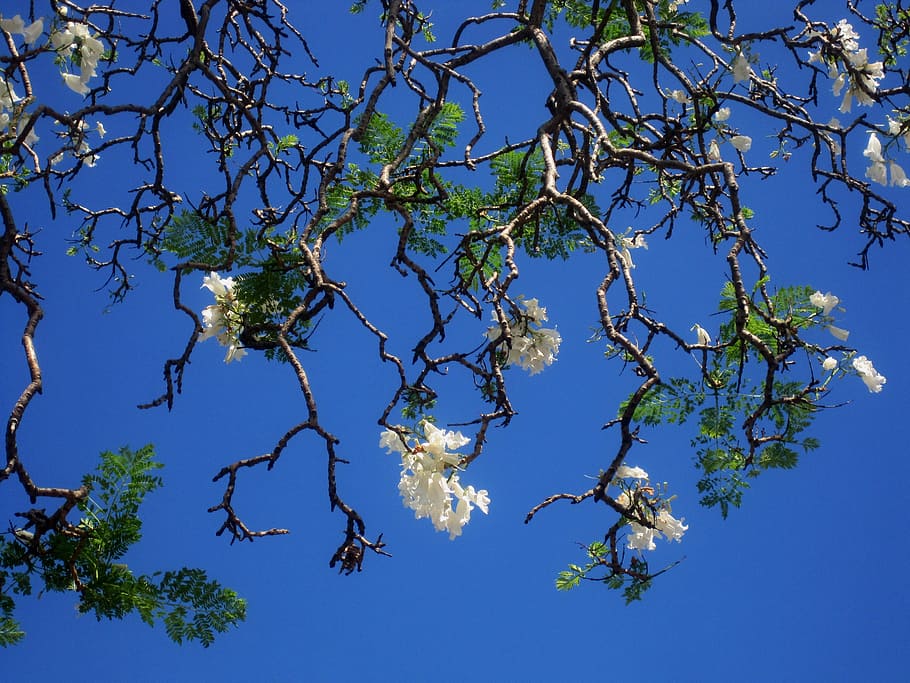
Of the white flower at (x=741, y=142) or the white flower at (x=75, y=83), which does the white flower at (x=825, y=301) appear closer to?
the white flower at (x=741, y=142)

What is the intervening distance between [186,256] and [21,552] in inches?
44.5

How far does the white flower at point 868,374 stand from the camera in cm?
294

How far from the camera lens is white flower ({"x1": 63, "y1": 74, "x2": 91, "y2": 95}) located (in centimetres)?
295

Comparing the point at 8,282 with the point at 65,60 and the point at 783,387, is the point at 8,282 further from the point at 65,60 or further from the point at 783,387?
the point at 783,387

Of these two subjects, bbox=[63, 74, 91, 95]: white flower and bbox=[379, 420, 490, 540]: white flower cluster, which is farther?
bbox=[63, 74, 91, 95]: white flower

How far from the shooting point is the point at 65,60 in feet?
11.2

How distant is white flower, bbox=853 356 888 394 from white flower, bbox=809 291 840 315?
208 millimetres

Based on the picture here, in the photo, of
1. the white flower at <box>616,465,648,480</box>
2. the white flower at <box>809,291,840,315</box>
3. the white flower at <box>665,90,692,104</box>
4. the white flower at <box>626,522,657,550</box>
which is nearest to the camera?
the white flower at <box>616,465,648,480</box>

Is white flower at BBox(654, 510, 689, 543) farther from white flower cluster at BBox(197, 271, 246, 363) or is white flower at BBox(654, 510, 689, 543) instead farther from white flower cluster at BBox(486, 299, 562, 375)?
white flower cluster at BBox(197, 271, 246, 363)

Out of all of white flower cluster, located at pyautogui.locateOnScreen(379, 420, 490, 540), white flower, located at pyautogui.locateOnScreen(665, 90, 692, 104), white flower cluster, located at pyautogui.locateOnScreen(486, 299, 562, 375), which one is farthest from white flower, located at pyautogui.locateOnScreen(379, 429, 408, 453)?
white flower, located at pyautogui.locateOnScreen(665, 90, 692, 104)

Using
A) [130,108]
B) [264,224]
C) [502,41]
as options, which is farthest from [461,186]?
[130,108]

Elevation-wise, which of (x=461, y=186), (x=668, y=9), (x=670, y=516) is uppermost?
(x=668, y=9)

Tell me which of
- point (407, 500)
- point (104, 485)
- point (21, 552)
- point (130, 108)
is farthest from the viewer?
point (104, 485)

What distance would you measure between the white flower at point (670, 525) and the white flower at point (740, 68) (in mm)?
1689
